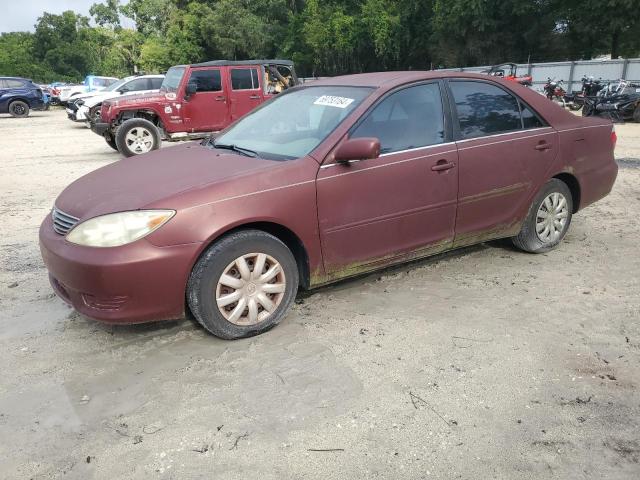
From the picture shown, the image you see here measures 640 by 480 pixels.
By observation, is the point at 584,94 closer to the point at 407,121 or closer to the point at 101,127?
the point at 101,127

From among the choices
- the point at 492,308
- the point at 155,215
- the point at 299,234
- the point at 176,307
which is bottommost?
the point at 492,308

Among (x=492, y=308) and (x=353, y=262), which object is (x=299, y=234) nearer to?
(x=353, y=262)

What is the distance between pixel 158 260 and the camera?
122 inches

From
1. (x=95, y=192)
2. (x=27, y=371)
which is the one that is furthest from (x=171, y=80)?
(x=27, y=371)

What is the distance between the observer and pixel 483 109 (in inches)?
173

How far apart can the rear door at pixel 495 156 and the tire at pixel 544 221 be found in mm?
149

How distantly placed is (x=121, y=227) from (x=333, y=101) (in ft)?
5.86

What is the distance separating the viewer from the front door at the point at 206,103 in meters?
11.2

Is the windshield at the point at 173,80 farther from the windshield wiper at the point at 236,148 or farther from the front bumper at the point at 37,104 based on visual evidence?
the front bumper at the point at 37,104

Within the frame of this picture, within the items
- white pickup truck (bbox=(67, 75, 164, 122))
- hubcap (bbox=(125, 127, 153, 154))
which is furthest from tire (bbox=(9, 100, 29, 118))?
hubcap (bbox=(125, 127, 153, 154))

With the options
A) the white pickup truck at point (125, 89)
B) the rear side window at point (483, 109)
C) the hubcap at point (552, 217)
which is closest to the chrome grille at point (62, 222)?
the rear side window at point (483, 109)

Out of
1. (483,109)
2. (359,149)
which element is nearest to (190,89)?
(483,109)

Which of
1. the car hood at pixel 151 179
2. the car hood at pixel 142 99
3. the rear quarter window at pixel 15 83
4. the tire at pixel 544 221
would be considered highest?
the rear quarter window at pixel 15 83

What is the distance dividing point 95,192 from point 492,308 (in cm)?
282
